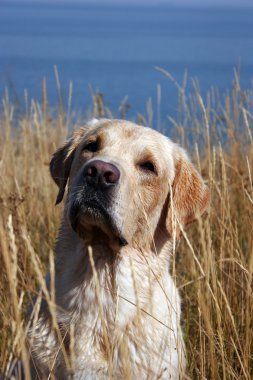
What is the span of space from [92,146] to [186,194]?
59cm

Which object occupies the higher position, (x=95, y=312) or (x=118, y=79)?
(x=118, y=79)

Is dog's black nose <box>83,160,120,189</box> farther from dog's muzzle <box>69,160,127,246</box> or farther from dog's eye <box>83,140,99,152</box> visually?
dog's eye <box>83,140,99,152</box>

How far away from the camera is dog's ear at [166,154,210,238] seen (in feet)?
12.7

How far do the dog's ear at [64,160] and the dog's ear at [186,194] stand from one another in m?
0.62

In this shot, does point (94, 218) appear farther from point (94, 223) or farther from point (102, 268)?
point (102, 268)

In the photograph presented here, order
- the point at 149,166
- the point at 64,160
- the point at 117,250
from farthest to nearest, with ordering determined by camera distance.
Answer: the point at 64,160
the point at 149,166
the point at 117,250

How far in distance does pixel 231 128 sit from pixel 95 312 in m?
2.91

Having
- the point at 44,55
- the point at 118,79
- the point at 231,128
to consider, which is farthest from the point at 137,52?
the point at 231,128

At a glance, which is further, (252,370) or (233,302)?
(233,302)

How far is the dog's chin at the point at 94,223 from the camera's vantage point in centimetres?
341

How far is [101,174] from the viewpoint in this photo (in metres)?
3.32

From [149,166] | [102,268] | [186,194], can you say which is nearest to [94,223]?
[102,268]

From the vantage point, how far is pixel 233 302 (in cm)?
428

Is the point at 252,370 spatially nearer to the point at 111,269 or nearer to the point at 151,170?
the point at 111,269
